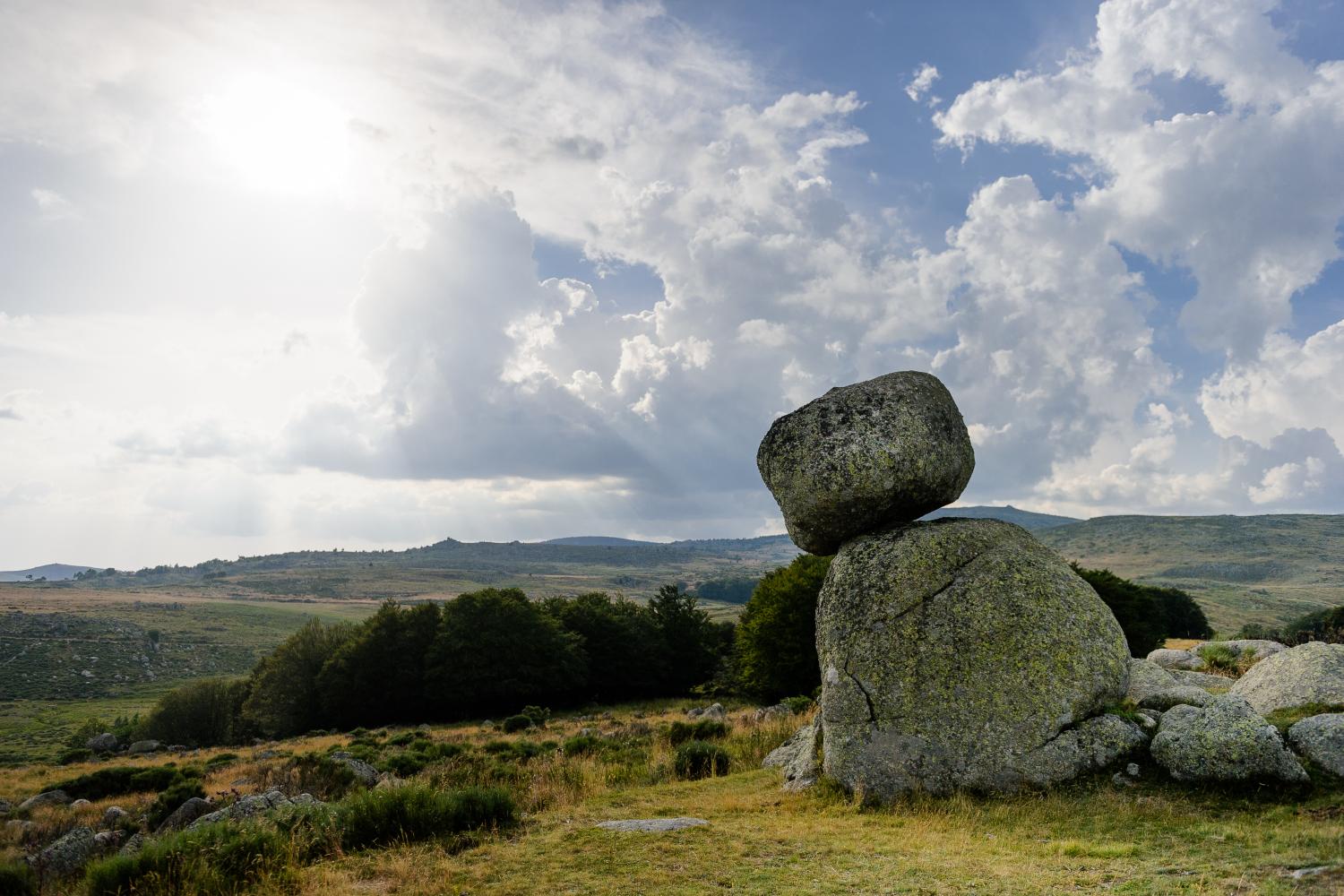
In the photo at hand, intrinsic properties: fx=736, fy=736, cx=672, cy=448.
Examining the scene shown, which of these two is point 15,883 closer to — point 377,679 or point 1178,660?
point 1178,660

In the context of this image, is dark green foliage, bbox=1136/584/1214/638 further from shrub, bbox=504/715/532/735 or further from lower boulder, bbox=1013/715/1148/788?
lower boulder, bbox=1013/715/1148/788

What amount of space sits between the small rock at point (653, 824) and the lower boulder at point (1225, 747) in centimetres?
746

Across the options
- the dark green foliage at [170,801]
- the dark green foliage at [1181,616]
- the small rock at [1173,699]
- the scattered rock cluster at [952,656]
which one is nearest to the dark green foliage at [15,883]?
the dark green foliage at [170,801]

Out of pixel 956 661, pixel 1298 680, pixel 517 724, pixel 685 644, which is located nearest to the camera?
pixel 956 661

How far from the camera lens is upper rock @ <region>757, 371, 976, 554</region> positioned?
14.7 m

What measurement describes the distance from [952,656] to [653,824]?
5.99 metres

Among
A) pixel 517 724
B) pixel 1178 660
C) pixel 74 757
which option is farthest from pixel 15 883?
pixel 74 757

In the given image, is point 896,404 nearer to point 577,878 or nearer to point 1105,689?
point 1105,689

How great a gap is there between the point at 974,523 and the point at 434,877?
455 inches

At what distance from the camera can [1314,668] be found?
14242mm

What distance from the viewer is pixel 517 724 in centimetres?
4444

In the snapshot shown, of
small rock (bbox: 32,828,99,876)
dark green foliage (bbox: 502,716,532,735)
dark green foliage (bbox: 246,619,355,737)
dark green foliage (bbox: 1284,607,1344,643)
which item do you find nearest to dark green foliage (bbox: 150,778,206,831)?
small rock (bbox: 32,828,99,876)

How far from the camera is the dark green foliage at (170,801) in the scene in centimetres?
2005

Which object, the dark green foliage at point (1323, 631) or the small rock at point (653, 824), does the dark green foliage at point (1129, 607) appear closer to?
the dark green foliage at point (1323, 631)
